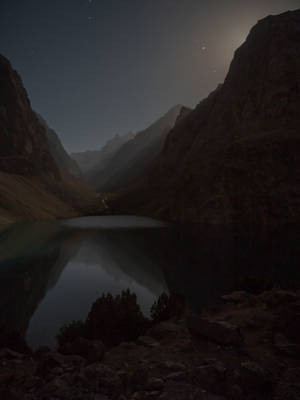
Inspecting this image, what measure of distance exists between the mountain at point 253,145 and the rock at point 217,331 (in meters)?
66.8

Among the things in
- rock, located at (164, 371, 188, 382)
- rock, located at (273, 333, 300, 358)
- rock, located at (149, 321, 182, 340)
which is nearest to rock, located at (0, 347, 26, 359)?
rock, located at (149, 321, 182, 340)

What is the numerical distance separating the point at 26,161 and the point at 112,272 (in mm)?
137393

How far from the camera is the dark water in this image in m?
16.1

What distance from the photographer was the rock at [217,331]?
25.7 ft

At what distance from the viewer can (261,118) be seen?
85562 mm

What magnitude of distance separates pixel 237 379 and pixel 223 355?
1.60 meters

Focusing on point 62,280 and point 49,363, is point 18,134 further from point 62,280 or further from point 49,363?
point 49,363

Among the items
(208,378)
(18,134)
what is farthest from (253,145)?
(18,134)

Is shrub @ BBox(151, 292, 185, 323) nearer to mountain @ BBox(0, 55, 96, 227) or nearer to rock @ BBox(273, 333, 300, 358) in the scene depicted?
rock @ BBox(273, 333, 300, 358)

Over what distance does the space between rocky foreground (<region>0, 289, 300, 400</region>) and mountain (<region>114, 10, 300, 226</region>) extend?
6614 cm

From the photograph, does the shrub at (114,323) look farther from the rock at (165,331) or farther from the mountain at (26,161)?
the mountain at (26,161)

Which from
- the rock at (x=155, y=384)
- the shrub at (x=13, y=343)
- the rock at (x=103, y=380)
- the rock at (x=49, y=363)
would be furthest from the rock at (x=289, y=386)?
the shrub at (x=13, y=343)

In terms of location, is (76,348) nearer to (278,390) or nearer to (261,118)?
(278,390)

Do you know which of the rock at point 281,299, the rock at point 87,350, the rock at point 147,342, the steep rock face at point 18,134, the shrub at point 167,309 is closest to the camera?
the rock at point 87,350
